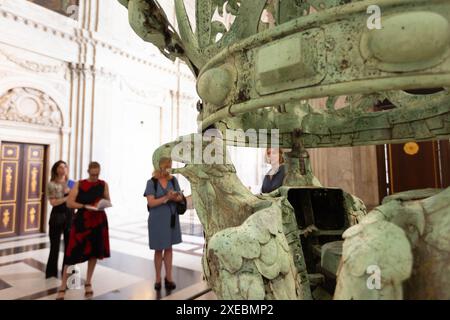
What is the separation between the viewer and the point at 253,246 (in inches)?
35.3

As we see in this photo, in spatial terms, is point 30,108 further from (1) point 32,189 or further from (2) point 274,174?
(2) point 274,174

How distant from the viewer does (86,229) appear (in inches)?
110

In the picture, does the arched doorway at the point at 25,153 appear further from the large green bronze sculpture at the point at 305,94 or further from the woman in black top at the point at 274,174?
the large green bronze sculpture at the point at 305,94

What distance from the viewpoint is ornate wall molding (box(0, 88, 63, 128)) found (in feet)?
20.3

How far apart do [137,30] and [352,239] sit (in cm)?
134

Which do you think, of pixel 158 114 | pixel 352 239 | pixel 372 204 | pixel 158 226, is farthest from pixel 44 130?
pixel 352 239

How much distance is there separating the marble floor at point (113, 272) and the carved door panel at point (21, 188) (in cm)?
61

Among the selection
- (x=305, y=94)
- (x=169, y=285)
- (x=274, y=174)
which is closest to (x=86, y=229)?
(x=169, y=285)

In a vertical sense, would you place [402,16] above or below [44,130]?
below

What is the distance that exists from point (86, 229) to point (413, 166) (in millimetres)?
4352

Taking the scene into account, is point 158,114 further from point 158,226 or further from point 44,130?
point 158,226

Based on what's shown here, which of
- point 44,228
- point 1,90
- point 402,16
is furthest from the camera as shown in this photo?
point 44,228

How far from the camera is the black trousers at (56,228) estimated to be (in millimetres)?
3322

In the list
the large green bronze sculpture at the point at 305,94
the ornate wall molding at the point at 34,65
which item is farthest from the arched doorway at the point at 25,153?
the large green bronze sculpture at the point at 305,94
